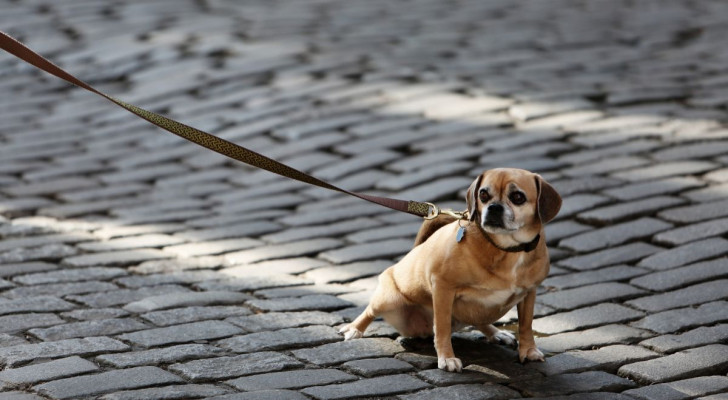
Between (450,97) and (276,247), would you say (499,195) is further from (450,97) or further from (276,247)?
(450,97)

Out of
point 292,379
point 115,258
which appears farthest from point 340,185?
point 292,379

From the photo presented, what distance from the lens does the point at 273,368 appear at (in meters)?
3.48

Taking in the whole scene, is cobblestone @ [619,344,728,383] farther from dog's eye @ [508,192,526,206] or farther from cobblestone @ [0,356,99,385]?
cobblestone @ [0,356,99,385]

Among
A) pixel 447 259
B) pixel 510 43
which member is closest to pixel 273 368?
pixel 447 259

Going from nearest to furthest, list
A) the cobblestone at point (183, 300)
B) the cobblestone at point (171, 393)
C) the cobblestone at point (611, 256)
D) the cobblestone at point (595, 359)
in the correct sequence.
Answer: the cobblestone at point (171, 393) → the cobblestone at point (595, 359) → the cobblestone at point (183, 300) → the cobblestone at point (611, 256)

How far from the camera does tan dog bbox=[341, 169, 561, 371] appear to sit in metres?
3.32

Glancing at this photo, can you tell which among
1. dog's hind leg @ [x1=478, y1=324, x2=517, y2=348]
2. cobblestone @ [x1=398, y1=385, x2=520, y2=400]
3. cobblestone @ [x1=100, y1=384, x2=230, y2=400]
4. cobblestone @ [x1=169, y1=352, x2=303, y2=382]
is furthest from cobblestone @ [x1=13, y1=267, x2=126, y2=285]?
cobblestone @ [x1=398, y1=385, x2=520, y2=400]

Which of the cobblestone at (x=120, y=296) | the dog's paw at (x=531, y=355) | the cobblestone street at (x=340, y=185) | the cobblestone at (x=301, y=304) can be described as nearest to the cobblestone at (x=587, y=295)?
the cobblestone street at (x=340, y=185)

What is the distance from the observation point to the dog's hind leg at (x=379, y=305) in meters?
3.67

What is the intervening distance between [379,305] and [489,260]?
0.51 m

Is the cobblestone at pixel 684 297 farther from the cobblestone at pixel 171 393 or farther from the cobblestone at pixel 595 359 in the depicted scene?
the cobblestone at pixel 171 393

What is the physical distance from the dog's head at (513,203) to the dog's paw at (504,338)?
552 mm

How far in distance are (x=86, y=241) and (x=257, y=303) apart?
1.33 m

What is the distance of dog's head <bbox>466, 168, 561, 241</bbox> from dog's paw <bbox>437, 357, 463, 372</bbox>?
18.3 inches
